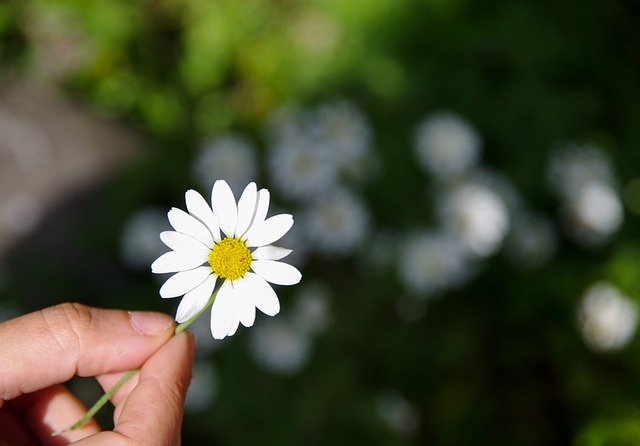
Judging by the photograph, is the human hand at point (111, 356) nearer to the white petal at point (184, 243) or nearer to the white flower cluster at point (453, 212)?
the white petal at point (184, 243)

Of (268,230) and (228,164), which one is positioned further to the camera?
(228,164)

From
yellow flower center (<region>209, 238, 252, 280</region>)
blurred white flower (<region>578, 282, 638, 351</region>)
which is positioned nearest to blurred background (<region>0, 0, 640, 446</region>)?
blurred white flower (<region>578, 282, 638, 351</region>)

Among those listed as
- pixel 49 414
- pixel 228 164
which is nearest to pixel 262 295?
pixel 49 414

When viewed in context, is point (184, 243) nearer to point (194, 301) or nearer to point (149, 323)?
point (194, 301)

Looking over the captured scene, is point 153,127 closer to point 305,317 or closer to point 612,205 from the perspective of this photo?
point 305,317

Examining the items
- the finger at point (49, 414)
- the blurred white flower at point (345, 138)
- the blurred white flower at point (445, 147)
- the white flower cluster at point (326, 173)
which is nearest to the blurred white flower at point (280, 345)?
the white flower cluster at point (326, 173)

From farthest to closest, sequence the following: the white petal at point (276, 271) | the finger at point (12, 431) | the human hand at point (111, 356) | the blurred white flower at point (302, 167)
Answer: the blurred white flower at point (302, 167), the finger at point (12, 431), the human hand at point (111, 356), the white petal at point (276, 271)

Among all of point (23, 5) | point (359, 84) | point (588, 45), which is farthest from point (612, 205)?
point (23, 5)
